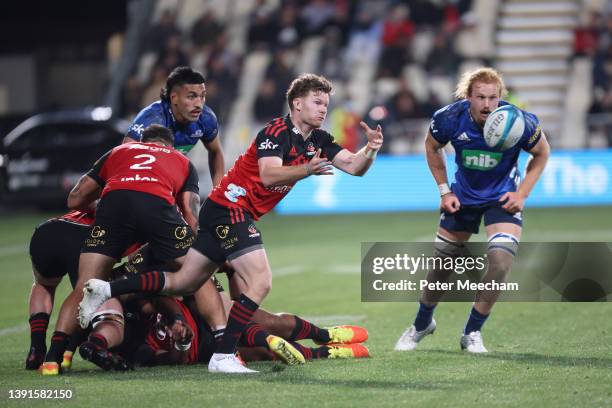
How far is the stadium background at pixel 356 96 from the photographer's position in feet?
33.6

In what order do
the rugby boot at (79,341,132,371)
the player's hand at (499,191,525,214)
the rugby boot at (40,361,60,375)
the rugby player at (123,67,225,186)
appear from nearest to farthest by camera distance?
the rugby boot at (79,341,132,371) < the rugby boot at (40,361,60,375) < the player's hand at (499,191,525,214) < the rugby player at (123,67,225,186)

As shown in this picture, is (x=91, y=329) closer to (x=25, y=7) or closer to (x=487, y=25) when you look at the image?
(x=487, y=25)

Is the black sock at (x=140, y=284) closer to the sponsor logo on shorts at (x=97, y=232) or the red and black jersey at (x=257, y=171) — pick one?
the sponsor logo on shorts at (x=97, y=232)

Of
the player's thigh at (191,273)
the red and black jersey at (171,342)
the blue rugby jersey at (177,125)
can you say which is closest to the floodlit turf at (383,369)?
the red and black jersey at (171,342)

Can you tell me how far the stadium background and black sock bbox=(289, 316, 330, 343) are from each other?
0.42 meters

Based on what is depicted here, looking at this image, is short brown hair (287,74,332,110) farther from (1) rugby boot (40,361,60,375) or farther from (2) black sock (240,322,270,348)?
(1) rugby boot (40,361,60,375)

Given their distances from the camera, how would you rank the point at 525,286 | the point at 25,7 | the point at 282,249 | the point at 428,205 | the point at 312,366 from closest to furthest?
Result: the point at 312,366
the point at 525,286
the point at 282,249
the point at 428,205
the point at 25,7

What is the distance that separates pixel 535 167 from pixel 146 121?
313 centimetres

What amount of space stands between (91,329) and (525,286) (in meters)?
5.49

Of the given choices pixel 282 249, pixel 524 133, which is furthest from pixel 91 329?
pixel 282 249

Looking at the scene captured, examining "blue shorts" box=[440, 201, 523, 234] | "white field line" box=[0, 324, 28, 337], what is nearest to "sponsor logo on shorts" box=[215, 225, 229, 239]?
"blue shorts" box=[440, 201, 523, 234]

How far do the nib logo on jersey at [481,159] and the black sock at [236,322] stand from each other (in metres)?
2.13

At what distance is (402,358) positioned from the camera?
7910 millimetres

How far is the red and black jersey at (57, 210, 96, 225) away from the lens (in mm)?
8211
